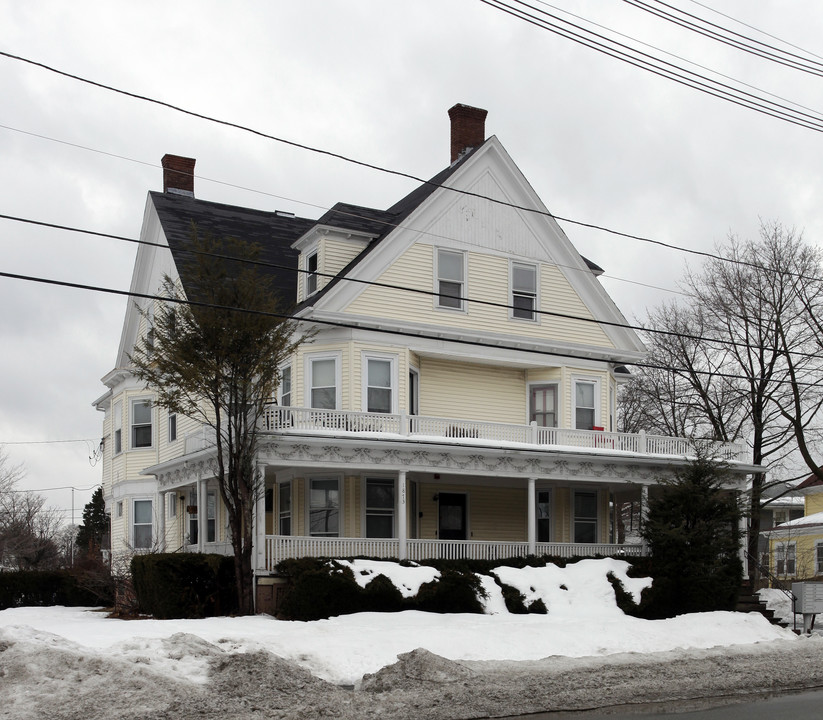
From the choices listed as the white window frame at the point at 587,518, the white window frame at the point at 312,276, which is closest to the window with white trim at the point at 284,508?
the white window frame at the point at 312,276

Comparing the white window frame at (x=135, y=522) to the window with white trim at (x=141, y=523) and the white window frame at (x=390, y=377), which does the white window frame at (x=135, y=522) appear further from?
the white window frame at (x=390, y=377)

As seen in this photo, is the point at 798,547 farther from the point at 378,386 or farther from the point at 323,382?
the point at 323,382

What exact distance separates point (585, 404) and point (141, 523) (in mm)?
14459

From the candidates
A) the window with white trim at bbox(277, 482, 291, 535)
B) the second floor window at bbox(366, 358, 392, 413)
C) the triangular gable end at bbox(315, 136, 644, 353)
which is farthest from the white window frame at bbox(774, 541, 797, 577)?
the window with white trim at bbox(277, 482, 291, 535)

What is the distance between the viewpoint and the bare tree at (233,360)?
2103cm

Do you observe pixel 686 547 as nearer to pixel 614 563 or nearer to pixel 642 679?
pixel 614 563

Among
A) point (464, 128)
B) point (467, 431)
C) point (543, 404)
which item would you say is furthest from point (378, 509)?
point (464, 128)

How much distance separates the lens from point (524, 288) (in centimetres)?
2917

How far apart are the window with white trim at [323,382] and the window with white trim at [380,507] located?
228 centimetres

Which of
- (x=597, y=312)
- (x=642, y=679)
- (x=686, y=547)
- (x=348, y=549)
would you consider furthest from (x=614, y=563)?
(x=642, y=679)

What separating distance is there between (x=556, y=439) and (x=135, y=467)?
1421 centimetres

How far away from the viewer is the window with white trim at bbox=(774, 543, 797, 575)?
145 ft

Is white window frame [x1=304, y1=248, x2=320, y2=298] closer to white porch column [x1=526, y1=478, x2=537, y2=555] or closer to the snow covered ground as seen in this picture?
white porch column [x1=526, y1=478, x2=537, y2=555]

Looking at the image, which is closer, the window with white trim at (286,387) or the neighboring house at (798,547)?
the window with white trim at (286,387)
